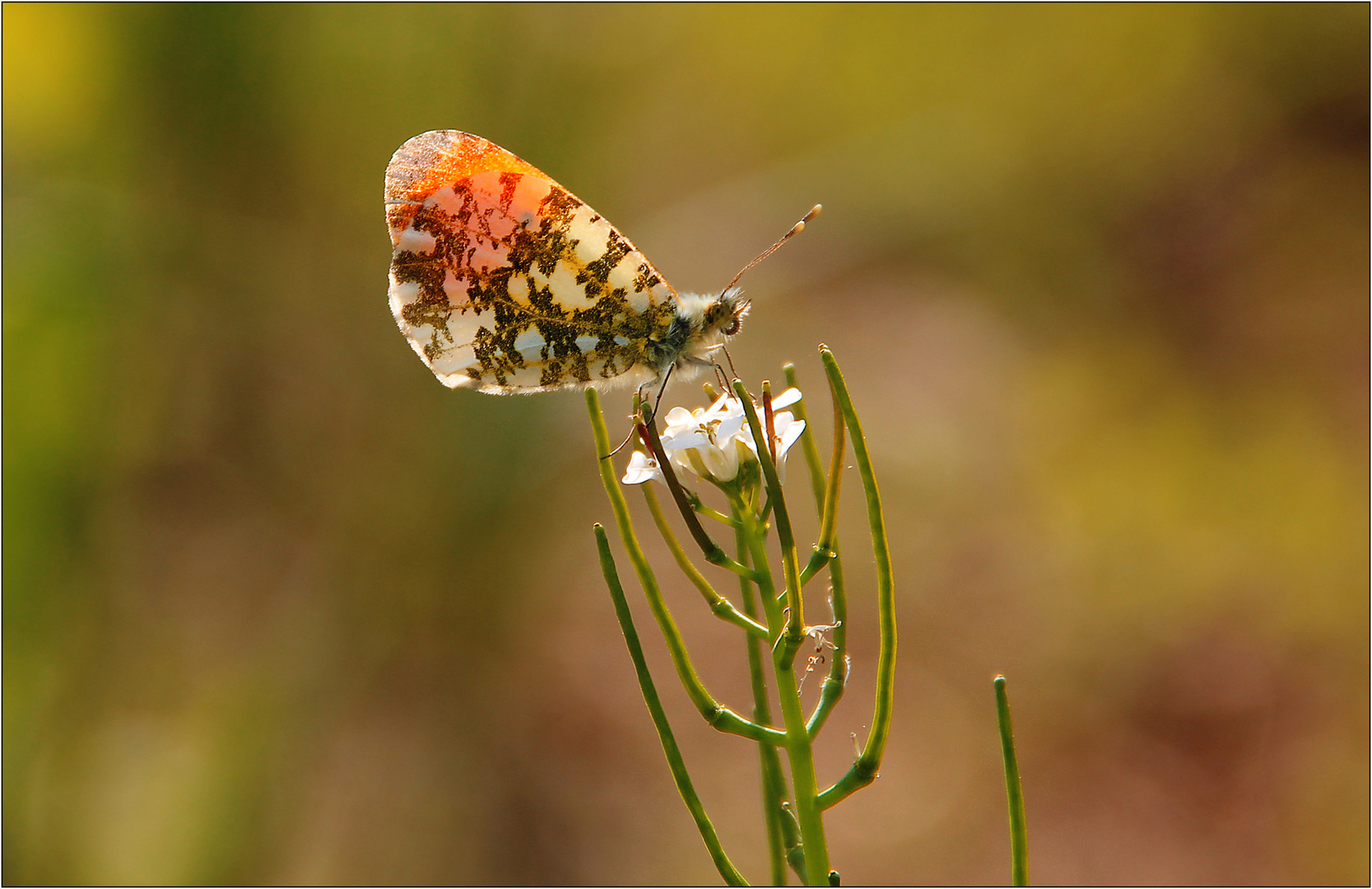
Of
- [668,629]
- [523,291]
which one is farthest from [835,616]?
[523,291]

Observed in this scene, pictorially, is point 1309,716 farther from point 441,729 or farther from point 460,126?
point 460,126

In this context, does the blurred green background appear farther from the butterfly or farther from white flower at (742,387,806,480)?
white flower at (742,387,806,480)

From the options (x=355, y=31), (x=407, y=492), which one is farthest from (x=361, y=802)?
(x=355, y=31)

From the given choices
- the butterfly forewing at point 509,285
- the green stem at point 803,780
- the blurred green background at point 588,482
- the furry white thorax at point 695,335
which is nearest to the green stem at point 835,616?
the green stem at point 803,780

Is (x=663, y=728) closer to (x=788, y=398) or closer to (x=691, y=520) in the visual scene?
(x=691, y=520)

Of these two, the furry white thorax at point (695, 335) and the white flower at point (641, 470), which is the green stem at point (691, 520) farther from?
the furry white thorax at point (695, 335)

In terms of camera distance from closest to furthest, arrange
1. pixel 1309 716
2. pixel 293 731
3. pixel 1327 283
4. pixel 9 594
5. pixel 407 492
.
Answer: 1. pixel 9 594
2. pixel 293 731
3. pixel 407 492
4. pixel 1309 716
5. pixel 1327 283
